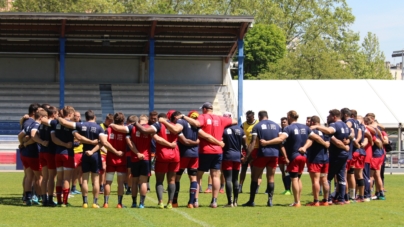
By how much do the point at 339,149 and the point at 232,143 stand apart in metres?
2.27

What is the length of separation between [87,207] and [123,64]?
27.8 m

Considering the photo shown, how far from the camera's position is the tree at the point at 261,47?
72.9 meters

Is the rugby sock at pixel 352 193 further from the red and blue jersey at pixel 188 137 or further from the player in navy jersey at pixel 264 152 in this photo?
the red and blue jersey at pixel 188 137

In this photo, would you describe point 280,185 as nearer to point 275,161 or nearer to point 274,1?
point 275,161

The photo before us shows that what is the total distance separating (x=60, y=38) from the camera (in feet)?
120

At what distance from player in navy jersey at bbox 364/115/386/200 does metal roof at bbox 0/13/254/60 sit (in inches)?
717

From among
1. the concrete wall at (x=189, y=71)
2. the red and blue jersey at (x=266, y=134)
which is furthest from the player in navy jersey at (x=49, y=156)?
the concrete wall at (x=189, y=71)

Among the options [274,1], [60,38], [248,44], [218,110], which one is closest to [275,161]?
[60,38]

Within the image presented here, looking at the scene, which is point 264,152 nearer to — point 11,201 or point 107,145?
point 107,145

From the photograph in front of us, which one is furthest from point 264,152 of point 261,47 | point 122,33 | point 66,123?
point 261,47

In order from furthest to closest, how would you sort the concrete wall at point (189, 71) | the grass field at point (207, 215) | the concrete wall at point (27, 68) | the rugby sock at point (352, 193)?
1. the concrete wall at point (189, 71)
2. the concrete wall at point (27, 68)
3. the rugby sock at point (352, 193)
4. the grass field at point (207, 215)

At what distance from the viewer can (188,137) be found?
1512cm

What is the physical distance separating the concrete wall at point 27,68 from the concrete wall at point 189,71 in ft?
19.0

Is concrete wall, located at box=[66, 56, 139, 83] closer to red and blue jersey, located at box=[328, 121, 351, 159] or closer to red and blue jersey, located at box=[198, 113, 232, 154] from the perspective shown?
red and blue jersey, located at box=[328, 121, 351, 159]
